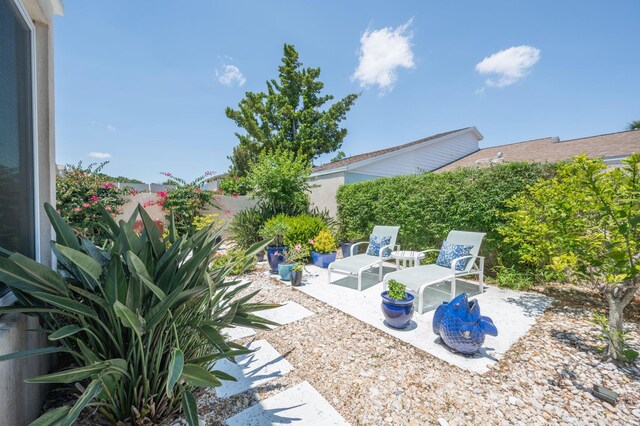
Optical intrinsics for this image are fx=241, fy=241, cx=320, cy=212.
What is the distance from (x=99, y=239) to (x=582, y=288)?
1112 centimetres

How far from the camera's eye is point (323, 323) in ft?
11.8

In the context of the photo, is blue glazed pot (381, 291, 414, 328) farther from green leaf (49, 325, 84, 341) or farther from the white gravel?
green leaf (49, 325, 84, 341)

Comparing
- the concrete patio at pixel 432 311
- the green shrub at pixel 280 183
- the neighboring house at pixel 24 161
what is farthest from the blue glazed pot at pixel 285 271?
the neighboring house at pixel 24 161

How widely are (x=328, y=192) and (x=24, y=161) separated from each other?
9734 mm

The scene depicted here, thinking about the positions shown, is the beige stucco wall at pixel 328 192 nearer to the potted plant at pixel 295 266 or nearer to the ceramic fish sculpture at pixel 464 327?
the potted plant at pixel 295 266

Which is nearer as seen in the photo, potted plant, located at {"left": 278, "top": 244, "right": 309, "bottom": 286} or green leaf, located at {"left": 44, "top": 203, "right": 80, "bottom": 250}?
green leaf, located at {"left": 44, "top": 203, "right": 80, "bottom": 250}

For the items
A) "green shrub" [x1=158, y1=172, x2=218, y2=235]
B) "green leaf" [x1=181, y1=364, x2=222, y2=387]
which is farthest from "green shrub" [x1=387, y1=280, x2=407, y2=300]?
"green shrub" [x1=158, y1=172, x2=218, y2=235]

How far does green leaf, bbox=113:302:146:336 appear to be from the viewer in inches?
44.9

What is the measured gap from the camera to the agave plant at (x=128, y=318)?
1.22 metres

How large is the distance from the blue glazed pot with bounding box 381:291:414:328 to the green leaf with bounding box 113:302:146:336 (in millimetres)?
2860

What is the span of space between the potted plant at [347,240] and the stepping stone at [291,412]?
19.5 ft

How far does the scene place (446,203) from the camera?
6.32m

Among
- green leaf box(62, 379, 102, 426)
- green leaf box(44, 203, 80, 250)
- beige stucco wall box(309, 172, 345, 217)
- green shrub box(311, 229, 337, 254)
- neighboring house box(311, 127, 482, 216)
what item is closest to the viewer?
green leaf box(62, 379, 102, 426)

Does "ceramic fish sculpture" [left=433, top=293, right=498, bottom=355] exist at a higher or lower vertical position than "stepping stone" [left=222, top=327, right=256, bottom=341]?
higher
